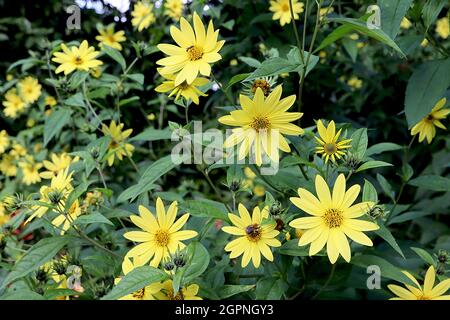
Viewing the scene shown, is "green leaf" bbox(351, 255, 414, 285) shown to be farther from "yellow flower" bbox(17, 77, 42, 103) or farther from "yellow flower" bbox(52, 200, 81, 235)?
"yellow flower" bbox(17, 77, 42, 103)

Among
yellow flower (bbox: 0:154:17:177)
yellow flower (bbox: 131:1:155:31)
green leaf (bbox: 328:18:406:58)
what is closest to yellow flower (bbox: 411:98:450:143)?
green leaf (bbox: 328:18:406:58)

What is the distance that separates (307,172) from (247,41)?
861 mm

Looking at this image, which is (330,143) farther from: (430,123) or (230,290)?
(430,123)

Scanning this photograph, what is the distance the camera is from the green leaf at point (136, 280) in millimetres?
778

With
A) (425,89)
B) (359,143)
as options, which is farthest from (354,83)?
(359,143)

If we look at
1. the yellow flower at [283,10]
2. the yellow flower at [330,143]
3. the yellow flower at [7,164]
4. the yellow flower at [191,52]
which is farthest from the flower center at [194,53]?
the yellow flower at [7,164]

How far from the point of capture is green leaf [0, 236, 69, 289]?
91 cm

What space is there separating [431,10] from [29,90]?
1.57m

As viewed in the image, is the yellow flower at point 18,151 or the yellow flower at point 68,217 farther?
the yellow flower at point 18,151

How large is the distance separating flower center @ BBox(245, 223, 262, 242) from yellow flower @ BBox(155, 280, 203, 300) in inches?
→ 4.8

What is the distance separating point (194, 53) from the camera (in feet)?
3.09

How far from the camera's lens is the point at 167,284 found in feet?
2.89

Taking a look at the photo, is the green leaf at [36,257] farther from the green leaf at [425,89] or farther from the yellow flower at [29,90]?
the yellow flower at [29,90]

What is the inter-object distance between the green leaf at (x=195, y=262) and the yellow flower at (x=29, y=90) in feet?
4.77
